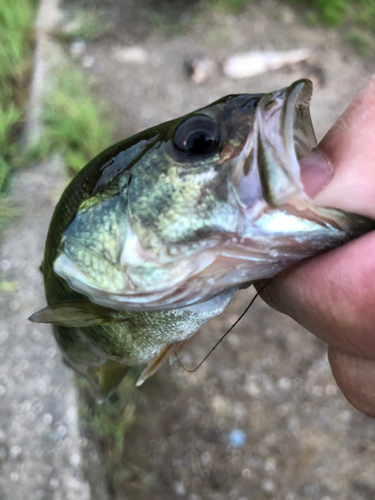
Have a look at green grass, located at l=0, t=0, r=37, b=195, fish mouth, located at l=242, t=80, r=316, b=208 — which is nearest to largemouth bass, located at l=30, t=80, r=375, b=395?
fish mouth, located at l=242, t=80, r=316, b=208

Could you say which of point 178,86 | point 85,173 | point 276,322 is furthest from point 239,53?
point 85,173

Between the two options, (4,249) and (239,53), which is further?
(239,53)

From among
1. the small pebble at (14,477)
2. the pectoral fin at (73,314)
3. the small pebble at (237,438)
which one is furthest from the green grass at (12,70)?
the small pebble at (237,438)

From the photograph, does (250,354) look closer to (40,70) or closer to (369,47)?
(40,70)

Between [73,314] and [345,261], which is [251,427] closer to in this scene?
[73,314]

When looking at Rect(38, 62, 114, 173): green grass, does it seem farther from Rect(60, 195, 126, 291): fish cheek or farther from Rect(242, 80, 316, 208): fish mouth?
Rect(242, 80, 316, 208): fish mouth

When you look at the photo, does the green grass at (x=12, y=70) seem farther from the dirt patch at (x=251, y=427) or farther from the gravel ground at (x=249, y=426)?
the dirt patch at (x=251, y=427)
